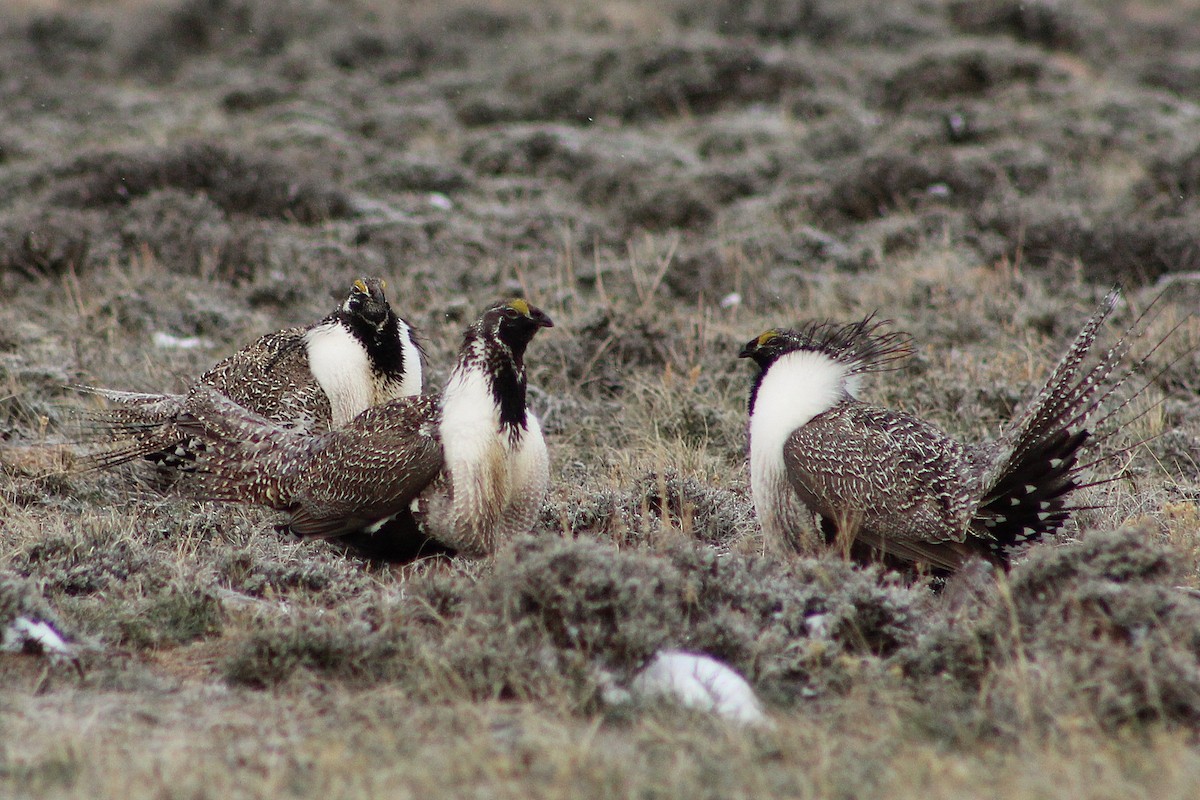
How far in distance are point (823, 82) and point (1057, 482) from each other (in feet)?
33.9

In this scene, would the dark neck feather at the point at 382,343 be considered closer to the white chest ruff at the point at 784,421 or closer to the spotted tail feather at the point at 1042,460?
the white chest ruff at the point at 784,421

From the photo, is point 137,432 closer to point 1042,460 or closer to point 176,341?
point 176,341

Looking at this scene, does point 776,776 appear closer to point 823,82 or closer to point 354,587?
point 354,587

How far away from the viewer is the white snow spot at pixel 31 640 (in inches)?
130

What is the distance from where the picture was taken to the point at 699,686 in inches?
121

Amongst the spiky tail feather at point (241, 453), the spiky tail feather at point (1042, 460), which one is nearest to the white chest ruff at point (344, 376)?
the spiky tail feather at point (241, 453)

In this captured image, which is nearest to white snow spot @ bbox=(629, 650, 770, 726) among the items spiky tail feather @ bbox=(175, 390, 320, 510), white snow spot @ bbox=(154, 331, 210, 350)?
spiky tail feather @ bbox=(175, 390, 320, 510)

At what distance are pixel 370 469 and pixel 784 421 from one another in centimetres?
128

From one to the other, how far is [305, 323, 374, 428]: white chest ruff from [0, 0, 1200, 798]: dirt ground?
1.98 ft

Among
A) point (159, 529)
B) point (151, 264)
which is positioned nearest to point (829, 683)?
point (159, 529)

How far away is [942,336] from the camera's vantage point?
6695mm

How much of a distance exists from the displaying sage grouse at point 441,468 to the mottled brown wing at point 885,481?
2.79ft

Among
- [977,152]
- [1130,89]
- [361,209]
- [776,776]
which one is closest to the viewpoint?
[776,776]

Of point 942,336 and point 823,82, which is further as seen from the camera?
point 823,82
